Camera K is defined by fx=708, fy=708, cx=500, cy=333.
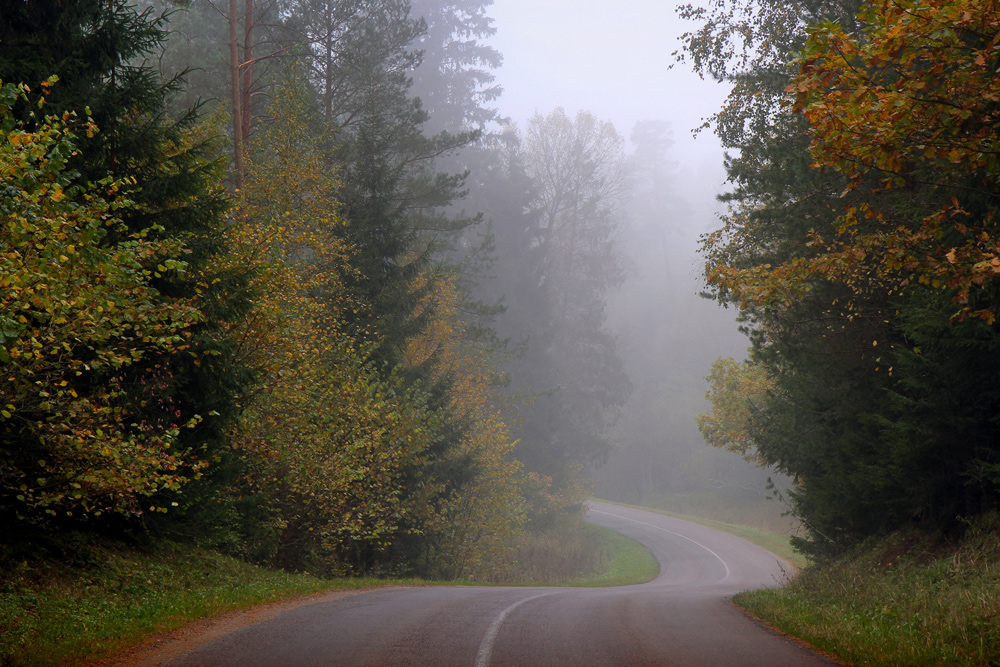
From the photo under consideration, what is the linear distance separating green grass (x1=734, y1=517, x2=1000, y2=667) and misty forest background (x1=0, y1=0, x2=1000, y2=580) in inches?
35.0

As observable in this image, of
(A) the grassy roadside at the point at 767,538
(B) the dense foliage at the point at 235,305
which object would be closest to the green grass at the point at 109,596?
(B) the dense foliage at the point at 235,305

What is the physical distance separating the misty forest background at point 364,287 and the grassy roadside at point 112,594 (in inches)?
25.2

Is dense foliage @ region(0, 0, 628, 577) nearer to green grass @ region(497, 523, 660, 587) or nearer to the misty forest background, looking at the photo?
the misty forest background

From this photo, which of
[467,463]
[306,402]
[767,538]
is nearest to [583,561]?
[767,538]

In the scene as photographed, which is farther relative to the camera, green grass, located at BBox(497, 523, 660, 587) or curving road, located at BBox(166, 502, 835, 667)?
green grass, located at BBox(497, 523, 660, 587)

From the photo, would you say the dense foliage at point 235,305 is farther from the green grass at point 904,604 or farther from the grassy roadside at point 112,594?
the green grass at point 904,604

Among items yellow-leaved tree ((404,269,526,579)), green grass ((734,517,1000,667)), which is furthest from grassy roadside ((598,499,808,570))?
green grass ((734,517,1000,667))

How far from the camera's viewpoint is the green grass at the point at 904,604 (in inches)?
299

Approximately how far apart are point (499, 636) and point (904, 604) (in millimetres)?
5740

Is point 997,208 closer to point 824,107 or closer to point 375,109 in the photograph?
point 824,107

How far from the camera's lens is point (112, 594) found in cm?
1005

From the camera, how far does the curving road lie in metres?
7.71

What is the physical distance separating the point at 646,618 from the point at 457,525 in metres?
15.0

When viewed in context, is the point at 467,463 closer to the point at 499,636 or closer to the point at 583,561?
the point at 583,561
